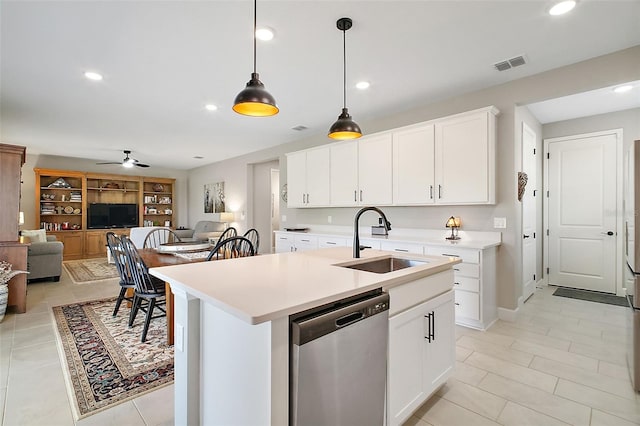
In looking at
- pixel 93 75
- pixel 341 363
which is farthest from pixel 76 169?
pixel 341 363

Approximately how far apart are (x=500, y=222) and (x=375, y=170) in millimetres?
1684

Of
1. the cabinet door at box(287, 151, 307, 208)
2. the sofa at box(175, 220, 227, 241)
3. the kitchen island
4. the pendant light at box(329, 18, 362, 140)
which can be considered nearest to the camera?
the kitchen island

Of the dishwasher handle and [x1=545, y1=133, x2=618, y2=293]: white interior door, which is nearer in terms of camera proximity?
the dishwasher handle

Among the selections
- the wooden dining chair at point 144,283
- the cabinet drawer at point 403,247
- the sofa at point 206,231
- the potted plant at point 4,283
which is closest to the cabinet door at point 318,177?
the cabinet drawer at point 403,247

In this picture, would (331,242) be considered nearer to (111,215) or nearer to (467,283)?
(467,283)

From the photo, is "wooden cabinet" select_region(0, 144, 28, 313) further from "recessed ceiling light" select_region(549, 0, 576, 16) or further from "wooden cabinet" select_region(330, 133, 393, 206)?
"recessed ceiling light" select_region(549, 0, 576, 16)

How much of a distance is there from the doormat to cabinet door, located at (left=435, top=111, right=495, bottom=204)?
233cm

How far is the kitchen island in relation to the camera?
110 cm

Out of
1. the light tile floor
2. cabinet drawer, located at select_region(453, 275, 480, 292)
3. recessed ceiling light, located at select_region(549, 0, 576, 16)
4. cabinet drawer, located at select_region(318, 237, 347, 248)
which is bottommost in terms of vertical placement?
the light tile floor

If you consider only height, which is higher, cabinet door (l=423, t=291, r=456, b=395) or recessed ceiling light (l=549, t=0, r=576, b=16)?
recessed ceiling light (l=549, t=0, r=576, b=16)

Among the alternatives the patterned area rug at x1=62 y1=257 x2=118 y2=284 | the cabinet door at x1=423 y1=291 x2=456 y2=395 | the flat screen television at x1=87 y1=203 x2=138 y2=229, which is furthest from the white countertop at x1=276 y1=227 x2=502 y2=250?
the flat screen television at x1=87 y1=203 x2=138 y2=229

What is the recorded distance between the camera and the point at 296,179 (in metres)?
5.63

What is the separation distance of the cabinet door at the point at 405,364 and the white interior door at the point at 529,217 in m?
2.98

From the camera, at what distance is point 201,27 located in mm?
2371
